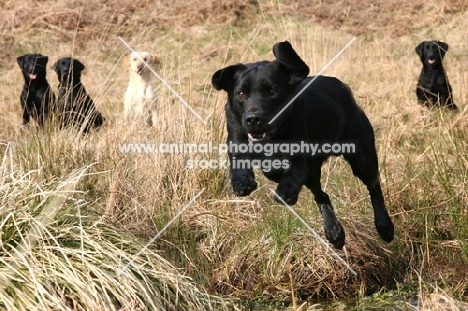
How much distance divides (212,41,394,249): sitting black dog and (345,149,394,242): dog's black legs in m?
0.02

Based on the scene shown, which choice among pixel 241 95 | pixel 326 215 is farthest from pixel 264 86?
pixel 326 215

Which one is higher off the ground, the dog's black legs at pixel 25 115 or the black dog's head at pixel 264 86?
the black dog's head at pixel 264 86

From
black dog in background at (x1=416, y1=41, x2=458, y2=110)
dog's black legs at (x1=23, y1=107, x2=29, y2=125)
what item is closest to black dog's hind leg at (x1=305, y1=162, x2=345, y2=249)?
dog's black legs at (x1=23, y1=107, x2=29, y2=125)

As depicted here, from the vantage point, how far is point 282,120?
4672mm

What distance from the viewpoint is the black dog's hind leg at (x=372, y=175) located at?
5.60 metres

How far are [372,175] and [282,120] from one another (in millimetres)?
1200

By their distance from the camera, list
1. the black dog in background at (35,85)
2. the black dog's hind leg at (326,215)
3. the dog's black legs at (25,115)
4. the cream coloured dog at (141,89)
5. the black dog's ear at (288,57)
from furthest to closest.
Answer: the black dog in background at (35,85), the dog's black legs at (25,115), the cream coloured dog at (141,89), the black dog's hind leg at (326,215), the black dog's ear at (288,57)

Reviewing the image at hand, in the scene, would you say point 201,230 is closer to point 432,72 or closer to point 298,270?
point 298,270

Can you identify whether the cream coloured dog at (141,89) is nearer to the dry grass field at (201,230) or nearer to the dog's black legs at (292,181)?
the dry grass field at (201,230)

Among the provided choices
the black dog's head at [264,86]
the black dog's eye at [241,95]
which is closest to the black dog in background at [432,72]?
the black dog's head at [264,86]

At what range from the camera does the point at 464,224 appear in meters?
5.72

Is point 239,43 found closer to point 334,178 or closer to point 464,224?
point 334,178

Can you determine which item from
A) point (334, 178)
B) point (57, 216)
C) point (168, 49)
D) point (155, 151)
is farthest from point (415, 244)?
point (168, 49)

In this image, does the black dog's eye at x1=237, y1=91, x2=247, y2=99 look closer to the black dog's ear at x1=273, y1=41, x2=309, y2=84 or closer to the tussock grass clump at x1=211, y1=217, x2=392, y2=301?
the black dog's ear at x1=273, y1=41, x2=309, y2=84
